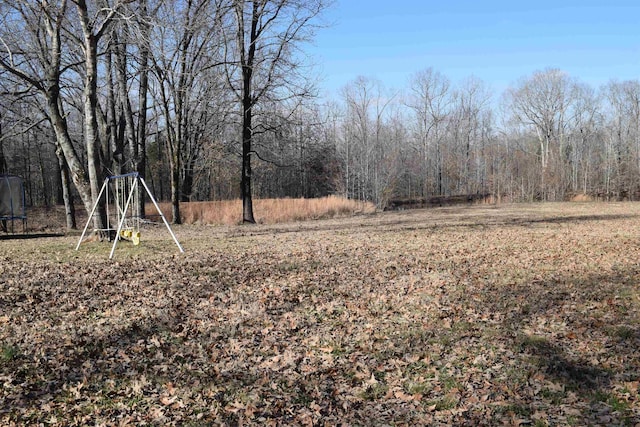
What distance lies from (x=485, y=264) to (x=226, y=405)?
666 centimetres

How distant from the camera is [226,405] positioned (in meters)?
4.21

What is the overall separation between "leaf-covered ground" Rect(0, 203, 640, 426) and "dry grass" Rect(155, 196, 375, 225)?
10.5 m

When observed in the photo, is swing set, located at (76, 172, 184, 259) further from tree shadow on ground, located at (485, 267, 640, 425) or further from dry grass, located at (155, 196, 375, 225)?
dry grass, located at (155, 196, 375, 225)

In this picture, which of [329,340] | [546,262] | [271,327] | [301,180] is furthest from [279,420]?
[301,180]

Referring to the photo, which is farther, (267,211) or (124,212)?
(267,211)

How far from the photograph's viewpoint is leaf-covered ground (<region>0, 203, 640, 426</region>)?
414cm

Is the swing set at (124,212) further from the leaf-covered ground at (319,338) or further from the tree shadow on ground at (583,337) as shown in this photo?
the tree shadow on ground at (583,337)

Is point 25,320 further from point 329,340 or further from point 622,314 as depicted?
point 622,314

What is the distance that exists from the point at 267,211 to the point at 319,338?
17063mm

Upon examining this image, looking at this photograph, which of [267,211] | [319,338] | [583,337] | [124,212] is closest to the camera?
[583,337]

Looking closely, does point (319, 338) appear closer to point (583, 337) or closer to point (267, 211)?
point (583, 337)

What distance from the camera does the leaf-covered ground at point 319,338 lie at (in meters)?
4.14

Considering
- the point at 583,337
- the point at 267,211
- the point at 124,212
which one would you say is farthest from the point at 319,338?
the point at 267,211

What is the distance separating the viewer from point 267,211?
22625mm
